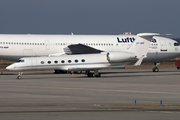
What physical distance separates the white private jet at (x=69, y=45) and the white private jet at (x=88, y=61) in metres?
7.37

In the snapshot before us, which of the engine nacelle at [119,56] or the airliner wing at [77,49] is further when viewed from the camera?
the airliner wing at [77,49]

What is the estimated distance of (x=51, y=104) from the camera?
47.7 feet

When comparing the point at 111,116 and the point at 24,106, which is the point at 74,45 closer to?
the point at 24,106

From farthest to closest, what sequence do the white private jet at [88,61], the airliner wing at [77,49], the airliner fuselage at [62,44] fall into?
the airliner wing at [77,49]
the airliner fuselage at [62,44]
the white private jet at [88,61]

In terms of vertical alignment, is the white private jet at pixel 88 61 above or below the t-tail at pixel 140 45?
below

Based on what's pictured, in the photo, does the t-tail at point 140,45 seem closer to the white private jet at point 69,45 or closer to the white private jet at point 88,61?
the white private jet at point 88,61

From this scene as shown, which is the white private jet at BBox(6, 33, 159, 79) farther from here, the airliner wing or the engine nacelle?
the airliner wing

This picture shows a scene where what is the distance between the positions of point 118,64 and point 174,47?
43.9 ft

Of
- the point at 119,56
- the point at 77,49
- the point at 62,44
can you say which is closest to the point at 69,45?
the point at 62,44

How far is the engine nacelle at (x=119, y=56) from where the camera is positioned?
33109 mm

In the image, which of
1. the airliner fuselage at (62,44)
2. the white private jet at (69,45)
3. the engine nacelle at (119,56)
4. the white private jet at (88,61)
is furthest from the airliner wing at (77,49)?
the engine nacelle at (119,56)

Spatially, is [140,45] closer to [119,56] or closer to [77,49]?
[119,56]

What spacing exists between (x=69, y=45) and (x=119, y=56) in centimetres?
911

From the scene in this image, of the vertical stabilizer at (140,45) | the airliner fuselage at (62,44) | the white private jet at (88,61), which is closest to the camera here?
the white private jet at (88,61)
